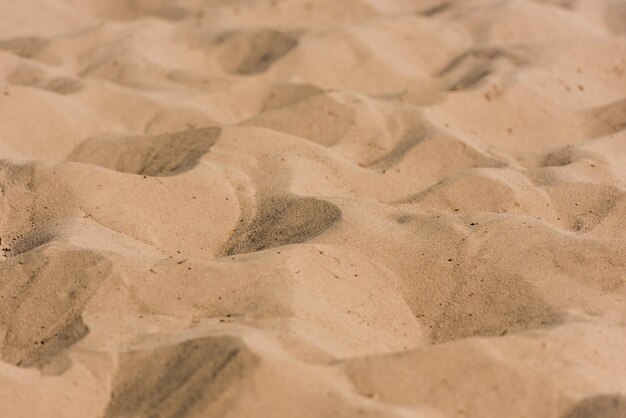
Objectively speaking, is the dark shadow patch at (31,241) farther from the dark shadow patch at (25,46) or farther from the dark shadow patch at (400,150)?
the dark shadow patch at (25,46)

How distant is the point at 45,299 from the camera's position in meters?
2.38

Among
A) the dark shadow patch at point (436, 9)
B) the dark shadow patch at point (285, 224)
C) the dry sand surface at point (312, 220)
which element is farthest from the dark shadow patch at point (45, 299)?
the dark shadow patch at point (436, 9)

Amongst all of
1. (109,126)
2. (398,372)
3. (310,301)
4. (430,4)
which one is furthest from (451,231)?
(430,4)

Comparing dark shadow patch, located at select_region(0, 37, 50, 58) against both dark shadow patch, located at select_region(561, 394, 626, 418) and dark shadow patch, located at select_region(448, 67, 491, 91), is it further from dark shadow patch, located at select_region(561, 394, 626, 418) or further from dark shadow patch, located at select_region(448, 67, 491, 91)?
dark shadow patch, located at select_region(561, 394, 626, 418)

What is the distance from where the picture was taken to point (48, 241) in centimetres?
265

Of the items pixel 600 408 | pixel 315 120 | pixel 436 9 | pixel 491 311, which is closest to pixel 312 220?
pixel 491 311

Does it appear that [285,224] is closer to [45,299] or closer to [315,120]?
[45,299]

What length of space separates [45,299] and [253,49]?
265cm

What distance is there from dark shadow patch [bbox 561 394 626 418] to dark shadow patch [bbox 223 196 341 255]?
3.28 ft

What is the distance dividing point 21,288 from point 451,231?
4.13 ft

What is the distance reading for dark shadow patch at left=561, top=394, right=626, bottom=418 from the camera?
6.48 ft

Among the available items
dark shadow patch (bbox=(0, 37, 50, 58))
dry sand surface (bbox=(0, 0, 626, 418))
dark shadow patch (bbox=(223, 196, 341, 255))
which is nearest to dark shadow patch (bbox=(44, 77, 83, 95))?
dry sand surface (bbox=(0, 0, 626, 418))

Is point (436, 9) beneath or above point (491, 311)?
beneath

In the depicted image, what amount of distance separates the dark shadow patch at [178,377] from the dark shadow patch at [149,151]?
4.15ft
